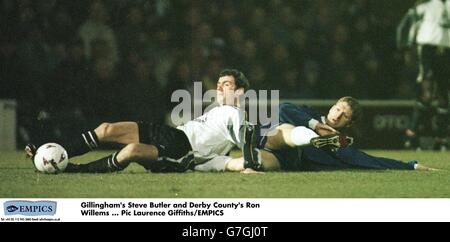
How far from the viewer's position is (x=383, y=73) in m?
8.20

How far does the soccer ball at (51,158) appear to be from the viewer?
5266mm

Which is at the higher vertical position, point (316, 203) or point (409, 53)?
point (409, 53)

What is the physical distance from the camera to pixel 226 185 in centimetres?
508

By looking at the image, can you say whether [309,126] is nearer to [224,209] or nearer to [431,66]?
[224,209]

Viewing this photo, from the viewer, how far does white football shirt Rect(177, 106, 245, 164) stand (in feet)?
17.2

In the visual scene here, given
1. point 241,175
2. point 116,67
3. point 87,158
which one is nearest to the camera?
point 241,175

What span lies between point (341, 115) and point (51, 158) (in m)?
1.71

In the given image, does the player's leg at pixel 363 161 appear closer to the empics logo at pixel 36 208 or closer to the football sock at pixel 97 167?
the football sock at pixel 97 167

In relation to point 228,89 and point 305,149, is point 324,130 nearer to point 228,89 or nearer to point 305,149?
point 305,149

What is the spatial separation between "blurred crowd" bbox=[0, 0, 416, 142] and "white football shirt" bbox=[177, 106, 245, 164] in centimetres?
210

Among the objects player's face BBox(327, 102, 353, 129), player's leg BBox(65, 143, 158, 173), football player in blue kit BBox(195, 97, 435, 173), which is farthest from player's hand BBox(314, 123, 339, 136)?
player's leg BBox(65, 143, 158, 173)
